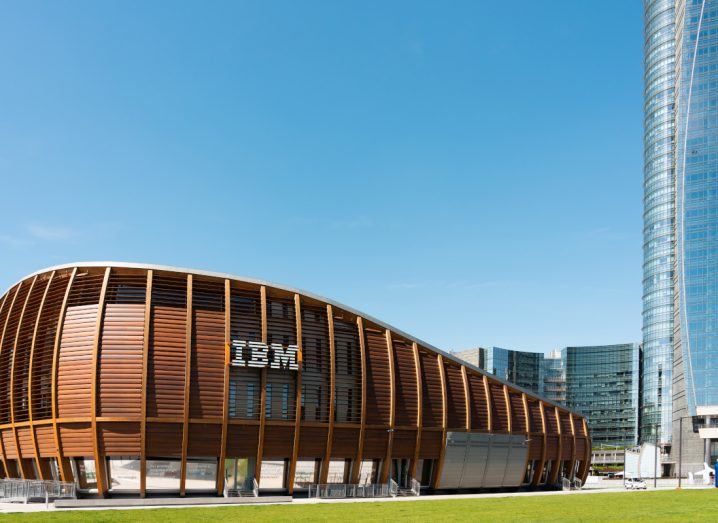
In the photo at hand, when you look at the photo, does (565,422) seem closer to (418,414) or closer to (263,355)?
(418,414)

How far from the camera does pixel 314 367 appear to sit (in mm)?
61625

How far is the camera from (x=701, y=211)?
511 ft

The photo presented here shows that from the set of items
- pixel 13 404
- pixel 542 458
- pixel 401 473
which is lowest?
pixel 401 473

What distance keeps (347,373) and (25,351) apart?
25520mm

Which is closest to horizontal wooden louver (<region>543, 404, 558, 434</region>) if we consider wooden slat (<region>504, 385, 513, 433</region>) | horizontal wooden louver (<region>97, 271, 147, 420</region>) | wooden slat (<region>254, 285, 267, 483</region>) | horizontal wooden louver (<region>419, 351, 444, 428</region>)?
wooden slat (<region>504, 385, 513, 433</region>)

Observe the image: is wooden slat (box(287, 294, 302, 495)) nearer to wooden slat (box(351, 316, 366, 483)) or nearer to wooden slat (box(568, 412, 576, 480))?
wooden slat (box(351, 316, 366, 483))

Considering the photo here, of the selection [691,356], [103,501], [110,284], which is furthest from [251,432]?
[691,356]

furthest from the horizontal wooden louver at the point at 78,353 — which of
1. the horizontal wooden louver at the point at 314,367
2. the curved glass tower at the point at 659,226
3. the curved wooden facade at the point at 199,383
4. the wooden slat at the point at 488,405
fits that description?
the curved glass tower at the point at 659,226

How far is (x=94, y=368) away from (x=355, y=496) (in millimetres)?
22249

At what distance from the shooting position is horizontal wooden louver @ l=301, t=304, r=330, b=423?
60656 millimetres

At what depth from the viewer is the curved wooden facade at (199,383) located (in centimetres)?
5484

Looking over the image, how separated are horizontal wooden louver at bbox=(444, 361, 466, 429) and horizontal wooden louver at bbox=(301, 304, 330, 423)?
525 inches

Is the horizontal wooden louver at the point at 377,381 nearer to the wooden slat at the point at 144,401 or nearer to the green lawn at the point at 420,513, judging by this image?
the green lawn at the point at 420,513

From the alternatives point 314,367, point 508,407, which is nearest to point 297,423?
point 314,367
